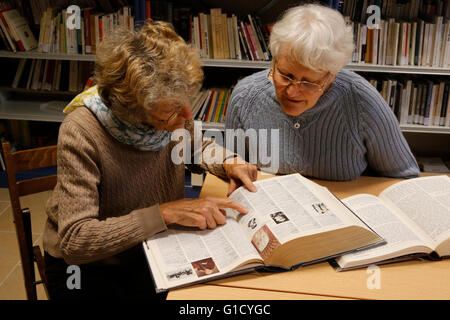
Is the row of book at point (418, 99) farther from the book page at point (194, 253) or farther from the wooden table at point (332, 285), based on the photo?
the book page at point (194, 253)

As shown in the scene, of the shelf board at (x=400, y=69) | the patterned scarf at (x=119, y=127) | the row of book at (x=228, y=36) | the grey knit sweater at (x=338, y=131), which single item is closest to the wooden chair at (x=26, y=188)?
the patterned scarf at (x=119, y=127)

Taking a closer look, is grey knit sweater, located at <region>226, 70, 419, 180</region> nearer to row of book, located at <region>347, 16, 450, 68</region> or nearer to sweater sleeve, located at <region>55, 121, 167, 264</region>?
sweater sleeve, located at <region>55, 121, 167, 264</region>

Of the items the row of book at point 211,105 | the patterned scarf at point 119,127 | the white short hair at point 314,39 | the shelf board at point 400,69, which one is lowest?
the row of book at point 211,105

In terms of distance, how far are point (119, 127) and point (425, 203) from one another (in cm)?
85

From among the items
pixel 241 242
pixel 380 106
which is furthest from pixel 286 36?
pixel 241 242

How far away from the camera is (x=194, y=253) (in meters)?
0.94

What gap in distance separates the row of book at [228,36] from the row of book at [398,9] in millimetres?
465

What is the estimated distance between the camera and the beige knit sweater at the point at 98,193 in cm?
97

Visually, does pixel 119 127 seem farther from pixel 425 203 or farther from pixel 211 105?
pixel 211 105

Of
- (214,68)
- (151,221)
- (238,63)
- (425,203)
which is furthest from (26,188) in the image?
(214,68)

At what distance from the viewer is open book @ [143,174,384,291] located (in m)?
0.91

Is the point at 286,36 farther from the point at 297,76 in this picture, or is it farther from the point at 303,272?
the point at 303,272

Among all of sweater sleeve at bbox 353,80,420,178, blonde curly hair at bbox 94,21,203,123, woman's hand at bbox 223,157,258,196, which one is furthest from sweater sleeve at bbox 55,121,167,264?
sweater sleeve at bbox 353,80,420,178

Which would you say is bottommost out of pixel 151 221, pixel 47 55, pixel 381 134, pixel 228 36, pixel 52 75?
pixel 151 221
